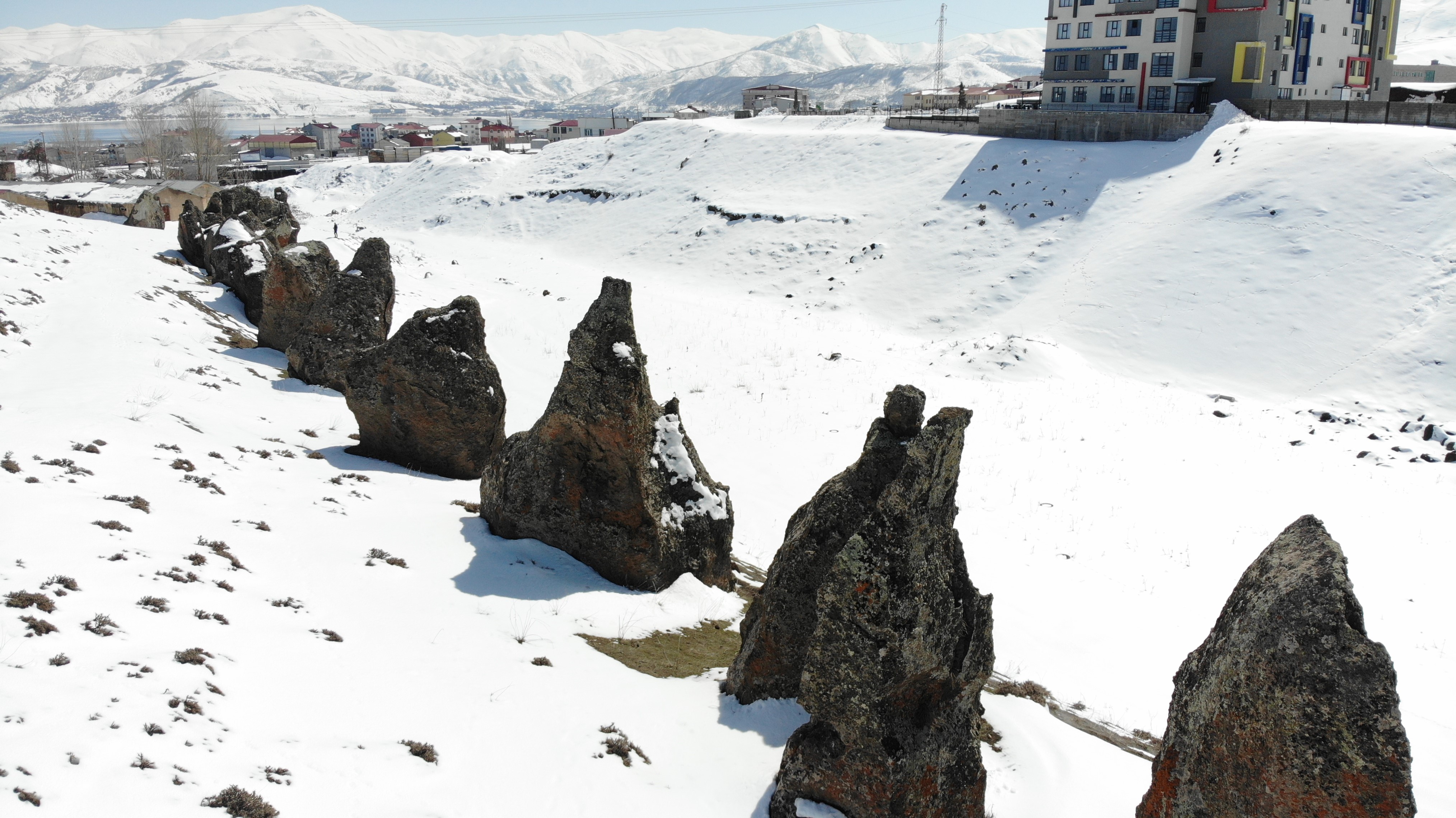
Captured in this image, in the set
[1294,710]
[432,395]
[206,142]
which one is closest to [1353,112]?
[432,395]

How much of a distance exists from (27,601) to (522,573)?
238 inches

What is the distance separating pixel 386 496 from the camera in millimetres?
16031

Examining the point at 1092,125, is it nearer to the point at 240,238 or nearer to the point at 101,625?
the point at 240,238

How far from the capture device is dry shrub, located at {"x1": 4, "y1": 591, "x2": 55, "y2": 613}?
29.0ft

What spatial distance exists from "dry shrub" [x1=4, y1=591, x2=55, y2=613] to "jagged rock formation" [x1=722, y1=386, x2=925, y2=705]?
7.11 meters

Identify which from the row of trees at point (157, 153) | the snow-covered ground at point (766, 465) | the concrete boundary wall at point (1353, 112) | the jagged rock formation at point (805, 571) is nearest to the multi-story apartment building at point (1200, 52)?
the concrete boundary wall at point (1353, 112)

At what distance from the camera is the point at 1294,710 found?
6383mm

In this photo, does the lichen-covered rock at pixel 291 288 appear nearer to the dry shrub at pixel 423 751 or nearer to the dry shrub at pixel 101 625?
the dry shrub at pixel 101 625

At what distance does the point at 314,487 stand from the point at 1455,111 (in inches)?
2087

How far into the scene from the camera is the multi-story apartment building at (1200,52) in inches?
2191

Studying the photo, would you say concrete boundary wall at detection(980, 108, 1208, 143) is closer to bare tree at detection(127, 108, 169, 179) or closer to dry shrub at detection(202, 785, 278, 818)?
dry shrub at detection(202, 785, 278, 818)

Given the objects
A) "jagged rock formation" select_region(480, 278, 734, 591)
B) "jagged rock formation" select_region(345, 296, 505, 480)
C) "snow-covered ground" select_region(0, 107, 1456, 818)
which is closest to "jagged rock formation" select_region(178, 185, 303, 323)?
"snow-covered ground" select_region(0, 107, 1456, 818)

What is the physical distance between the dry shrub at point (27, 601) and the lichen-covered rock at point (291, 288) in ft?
56.8

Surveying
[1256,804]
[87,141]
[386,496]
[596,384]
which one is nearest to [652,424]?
[596,384]
